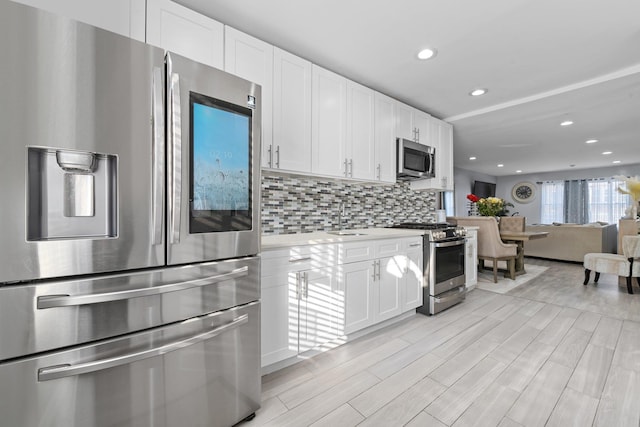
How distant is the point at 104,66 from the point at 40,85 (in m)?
0.20

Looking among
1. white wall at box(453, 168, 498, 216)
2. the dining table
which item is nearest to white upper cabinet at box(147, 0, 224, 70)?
the dining table

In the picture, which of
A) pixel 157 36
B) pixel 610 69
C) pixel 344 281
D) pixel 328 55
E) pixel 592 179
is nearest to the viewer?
pixel 157 36

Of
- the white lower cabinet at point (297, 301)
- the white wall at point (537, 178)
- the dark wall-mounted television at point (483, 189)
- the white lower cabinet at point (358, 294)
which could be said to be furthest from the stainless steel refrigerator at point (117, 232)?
the dark wall-mounted television at point (483, 189)

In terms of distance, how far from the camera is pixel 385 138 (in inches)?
123

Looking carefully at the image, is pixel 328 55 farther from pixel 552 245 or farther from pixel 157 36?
pixel 552 245

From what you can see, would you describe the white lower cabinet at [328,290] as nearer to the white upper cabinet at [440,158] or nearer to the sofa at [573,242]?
the white upper cabinet at [440,158]

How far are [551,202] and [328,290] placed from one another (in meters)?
11.2

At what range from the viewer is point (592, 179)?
8.91 m

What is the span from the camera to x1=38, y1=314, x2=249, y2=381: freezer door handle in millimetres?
925

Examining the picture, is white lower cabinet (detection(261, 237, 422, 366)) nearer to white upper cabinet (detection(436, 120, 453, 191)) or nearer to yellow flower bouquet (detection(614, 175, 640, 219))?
white upper cabinet (detection(436, 120, 453, 191))

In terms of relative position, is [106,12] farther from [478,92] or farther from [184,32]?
[478,92]

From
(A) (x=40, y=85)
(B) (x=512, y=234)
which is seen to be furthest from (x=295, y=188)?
(B) (x=512, y=234)

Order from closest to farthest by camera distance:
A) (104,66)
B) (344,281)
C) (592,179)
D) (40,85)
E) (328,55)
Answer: (40,85)
(104,66)
(344,281)
(328,55)
(592,179)

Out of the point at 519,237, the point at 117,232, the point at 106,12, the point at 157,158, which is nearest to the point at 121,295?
the point at 117,232
